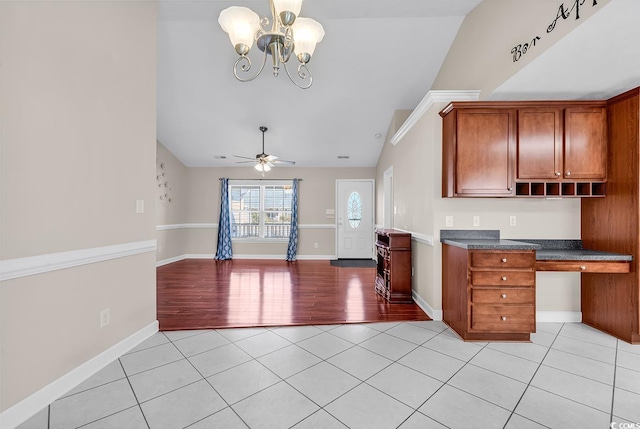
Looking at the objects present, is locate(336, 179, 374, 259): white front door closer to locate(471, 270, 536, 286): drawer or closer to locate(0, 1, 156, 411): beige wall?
locate(471, 270, 536, 286): drawer

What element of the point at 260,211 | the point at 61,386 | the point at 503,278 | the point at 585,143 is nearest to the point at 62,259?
the point at 61,386

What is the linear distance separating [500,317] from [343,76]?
3733mm

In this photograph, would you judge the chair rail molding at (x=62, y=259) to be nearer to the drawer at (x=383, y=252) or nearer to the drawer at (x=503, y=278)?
the drawer at (x=383, y=252)

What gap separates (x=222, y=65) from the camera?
402 cm

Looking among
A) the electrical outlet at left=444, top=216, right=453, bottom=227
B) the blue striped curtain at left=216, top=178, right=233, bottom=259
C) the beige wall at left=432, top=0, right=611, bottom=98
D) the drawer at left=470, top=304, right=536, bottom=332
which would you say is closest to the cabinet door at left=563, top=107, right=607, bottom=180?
the beige wall at left=432, top=0, right=611, bottom=98

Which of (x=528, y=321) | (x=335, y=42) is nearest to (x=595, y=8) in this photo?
(x=528, y=321)

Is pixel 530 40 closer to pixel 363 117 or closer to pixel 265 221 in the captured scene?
pixel 363 117

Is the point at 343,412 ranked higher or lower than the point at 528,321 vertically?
lower

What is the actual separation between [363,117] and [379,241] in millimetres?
2396

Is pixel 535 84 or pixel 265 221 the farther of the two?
pixel 265 221

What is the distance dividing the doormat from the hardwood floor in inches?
12.8

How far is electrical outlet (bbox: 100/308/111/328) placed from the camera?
2131mm

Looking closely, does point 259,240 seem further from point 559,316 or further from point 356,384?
point 559,316

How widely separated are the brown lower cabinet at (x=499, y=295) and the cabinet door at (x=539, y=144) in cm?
88
